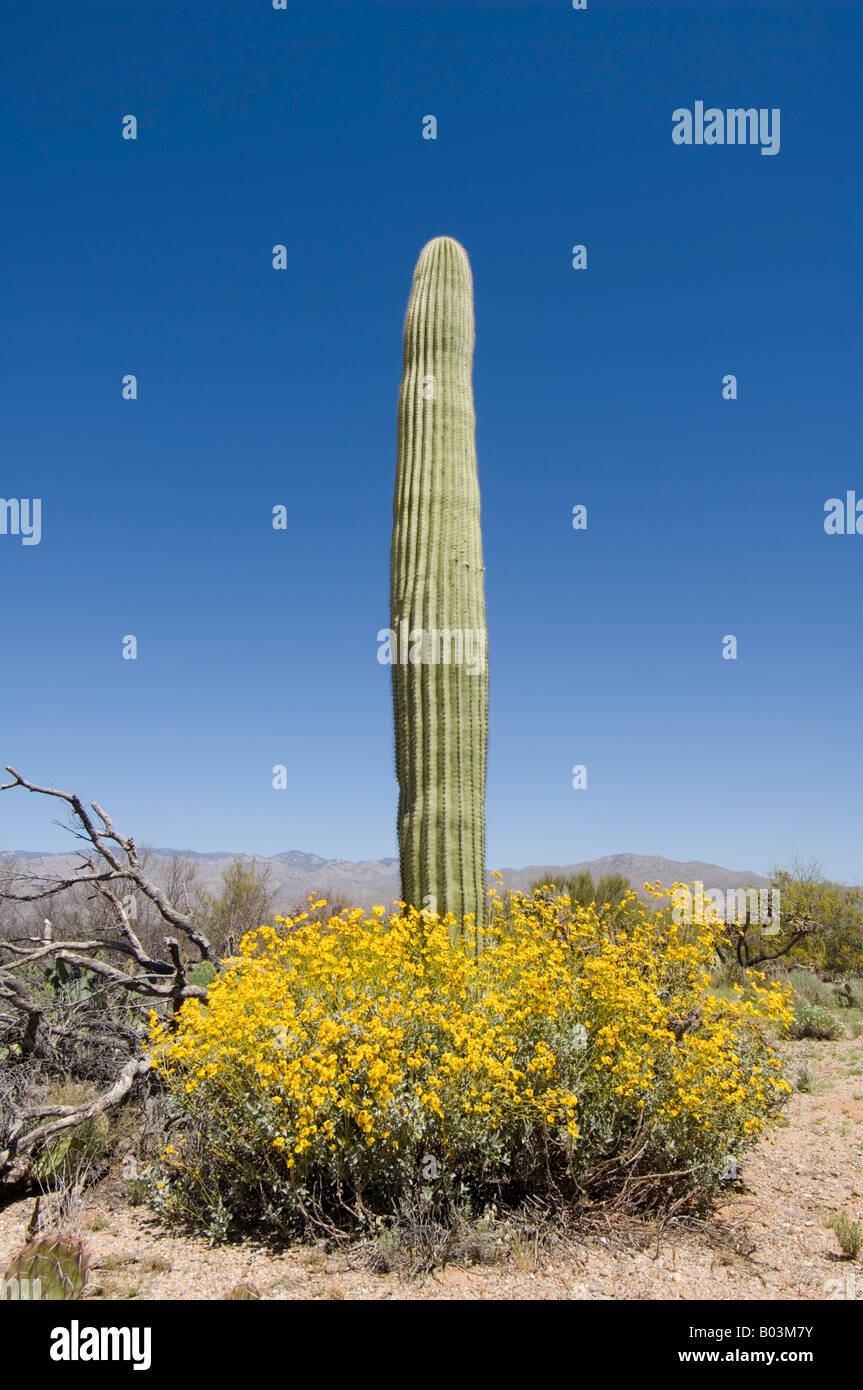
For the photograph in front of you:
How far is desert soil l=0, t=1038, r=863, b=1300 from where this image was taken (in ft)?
10.3

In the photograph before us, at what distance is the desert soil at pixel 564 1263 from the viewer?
3148 millimetres

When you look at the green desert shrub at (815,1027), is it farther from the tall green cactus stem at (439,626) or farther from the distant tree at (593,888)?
the distant tree at (593,888)

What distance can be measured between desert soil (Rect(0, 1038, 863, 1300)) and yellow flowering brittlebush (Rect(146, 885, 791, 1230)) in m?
0.19

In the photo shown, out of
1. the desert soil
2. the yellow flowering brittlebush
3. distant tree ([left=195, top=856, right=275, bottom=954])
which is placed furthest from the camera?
distant tree ([left=195, top=856, right=275, bottom=954])

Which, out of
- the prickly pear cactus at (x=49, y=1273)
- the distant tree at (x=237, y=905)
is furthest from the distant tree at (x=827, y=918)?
the prickly pear cactus at (x=49, y=1273)

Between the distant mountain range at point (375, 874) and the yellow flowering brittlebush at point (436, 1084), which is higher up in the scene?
the yellow flowering brittlebush at point (436, 1084)

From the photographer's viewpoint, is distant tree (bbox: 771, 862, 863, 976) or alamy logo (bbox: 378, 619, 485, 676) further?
distant tree (bbox: 771, 862, 863, 976)

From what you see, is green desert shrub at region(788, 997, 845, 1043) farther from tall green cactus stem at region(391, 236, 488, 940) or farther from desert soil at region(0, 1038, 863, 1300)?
tall green cactus stem at region(391, 236, 488, 940)

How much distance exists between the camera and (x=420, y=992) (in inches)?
152
